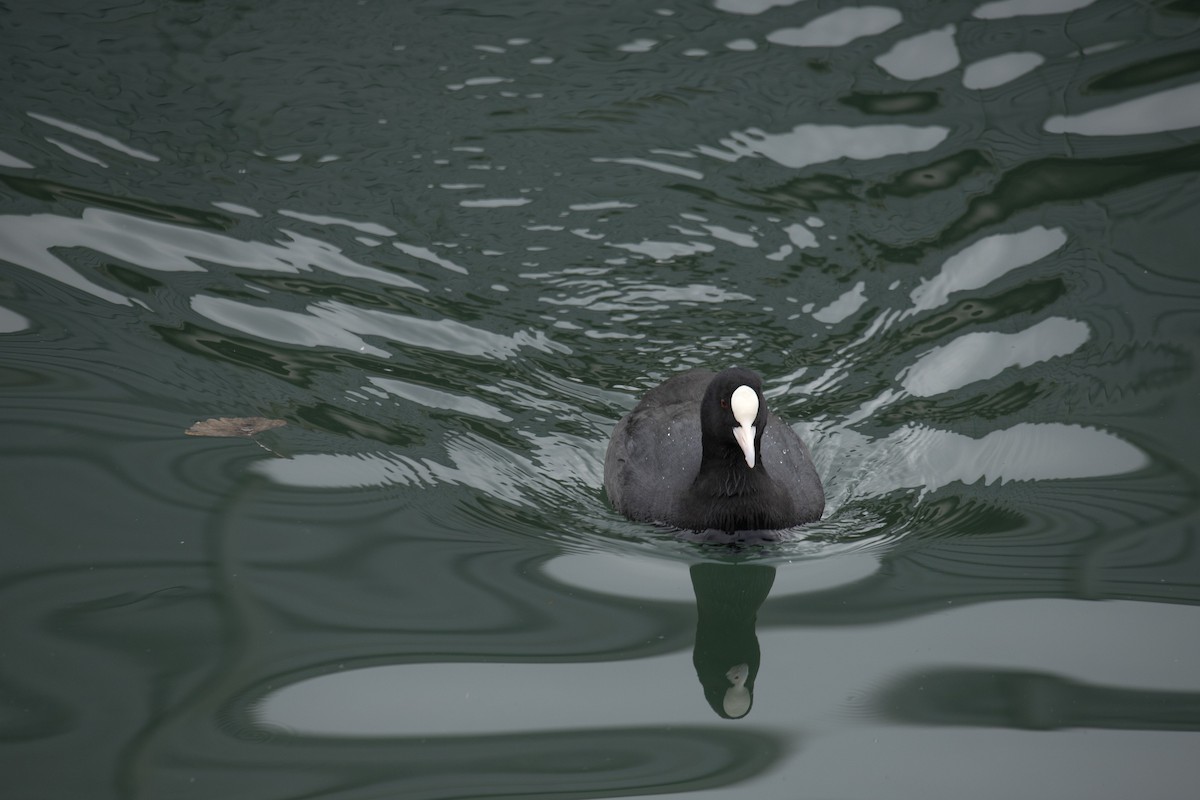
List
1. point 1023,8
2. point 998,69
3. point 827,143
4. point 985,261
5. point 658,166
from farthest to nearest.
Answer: point 1023,8, point 998,69, point 827,143, point 658,166, point 985,261

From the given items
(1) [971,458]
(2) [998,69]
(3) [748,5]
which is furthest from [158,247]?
(2) [998,69]

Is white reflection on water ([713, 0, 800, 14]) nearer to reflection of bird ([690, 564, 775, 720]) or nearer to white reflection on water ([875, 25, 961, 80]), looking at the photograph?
white reflection on water ([875, 25, 961, 80])

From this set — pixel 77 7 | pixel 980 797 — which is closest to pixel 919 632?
pixel 980 797

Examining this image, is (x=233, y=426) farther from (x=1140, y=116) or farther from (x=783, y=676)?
(x=1140, y=116)

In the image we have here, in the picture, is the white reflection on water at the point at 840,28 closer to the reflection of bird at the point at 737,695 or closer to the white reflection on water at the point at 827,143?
the white reflection on water at the point at 827,143

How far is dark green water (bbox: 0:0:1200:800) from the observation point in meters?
4.15

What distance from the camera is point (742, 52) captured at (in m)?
9.50

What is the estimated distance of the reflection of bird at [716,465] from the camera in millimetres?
5242

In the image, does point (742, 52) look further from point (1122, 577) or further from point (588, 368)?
point (1122, 577)

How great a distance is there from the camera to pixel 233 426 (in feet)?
19.1

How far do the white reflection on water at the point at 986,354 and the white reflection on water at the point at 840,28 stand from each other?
3.45 meters

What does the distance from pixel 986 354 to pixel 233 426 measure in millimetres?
3682

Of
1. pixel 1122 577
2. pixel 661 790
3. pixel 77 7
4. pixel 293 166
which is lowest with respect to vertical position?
pixel 661 790

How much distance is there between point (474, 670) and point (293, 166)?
4937 mm
